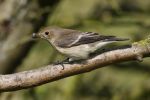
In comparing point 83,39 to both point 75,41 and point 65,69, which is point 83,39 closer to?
point 75,41

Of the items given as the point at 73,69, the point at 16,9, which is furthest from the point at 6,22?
the point at 73,69

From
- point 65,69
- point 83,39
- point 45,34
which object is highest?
point 65,69

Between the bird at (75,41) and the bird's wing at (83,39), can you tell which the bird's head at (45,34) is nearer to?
the bird at (75,41)

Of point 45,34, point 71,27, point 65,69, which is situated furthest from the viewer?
point 71,27

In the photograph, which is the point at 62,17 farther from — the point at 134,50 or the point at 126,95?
the point at 134,50

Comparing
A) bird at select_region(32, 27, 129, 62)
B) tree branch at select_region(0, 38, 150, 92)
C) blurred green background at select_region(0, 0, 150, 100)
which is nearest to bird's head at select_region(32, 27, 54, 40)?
bird at select_region(32, 27, 129, 62)

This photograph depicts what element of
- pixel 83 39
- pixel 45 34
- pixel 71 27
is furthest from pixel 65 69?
pixel 71 27
